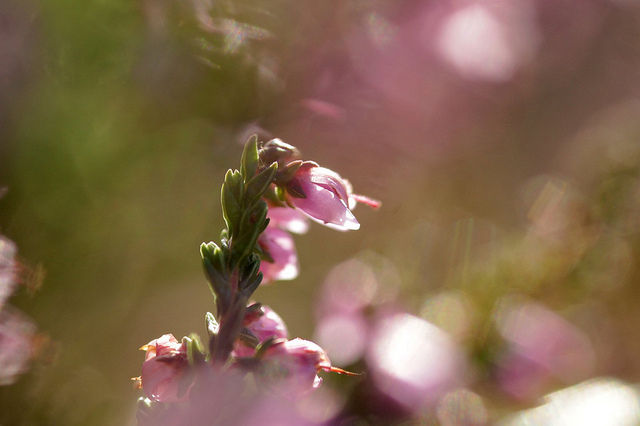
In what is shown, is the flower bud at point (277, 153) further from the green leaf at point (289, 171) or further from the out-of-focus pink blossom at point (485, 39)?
the out-of-focus pink blossom at point (485, 39)

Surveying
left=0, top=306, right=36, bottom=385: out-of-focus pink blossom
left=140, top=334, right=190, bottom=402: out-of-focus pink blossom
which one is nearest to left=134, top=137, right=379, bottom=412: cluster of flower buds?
left=140, top=334, right=190, bottom=402: out-of-focus pink blossom

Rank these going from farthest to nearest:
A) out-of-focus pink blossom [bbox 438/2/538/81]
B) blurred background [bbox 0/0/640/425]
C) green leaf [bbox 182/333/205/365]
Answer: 1. out-of-focus pink blossom [bbox 438/2/538/81]
2. blurred background [bbox 0/0/640/425]
3. green leaf [bbox 182/333/205/365]

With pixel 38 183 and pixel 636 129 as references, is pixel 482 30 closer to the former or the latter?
pixel 636 129

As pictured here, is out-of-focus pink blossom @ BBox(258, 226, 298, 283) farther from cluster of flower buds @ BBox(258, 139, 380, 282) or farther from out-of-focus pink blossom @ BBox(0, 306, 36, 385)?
out-of-focus pink blossom @ BBox(0, 306, 36, 385)

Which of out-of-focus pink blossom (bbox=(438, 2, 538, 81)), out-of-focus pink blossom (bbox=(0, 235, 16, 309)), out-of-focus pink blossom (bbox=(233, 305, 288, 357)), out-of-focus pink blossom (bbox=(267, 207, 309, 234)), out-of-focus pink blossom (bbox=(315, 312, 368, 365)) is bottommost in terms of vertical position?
out-of-focus pink blossom (bbox=(233, 305, 288, 357))

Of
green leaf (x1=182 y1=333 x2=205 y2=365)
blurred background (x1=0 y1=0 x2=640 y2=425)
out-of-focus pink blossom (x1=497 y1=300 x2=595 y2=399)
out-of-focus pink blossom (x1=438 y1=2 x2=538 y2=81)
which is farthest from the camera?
out-of-focus pink blossom (x1=438 y1=2 x2=538 y2=81)

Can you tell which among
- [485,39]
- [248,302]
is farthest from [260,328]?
[485,39]

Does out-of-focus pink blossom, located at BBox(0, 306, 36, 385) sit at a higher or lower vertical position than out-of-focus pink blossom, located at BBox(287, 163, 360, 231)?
lower
